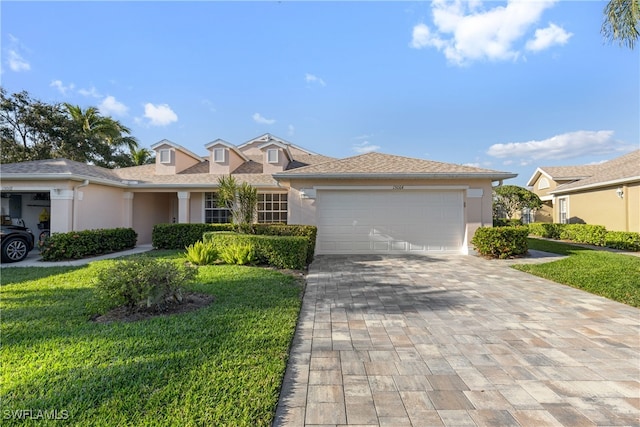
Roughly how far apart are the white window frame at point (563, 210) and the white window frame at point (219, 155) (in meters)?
20.1

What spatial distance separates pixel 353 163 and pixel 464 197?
4342 mm

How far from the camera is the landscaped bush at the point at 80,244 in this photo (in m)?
8.91

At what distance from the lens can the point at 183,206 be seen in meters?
12.6

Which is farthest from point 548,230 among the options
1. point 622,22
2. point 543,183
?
point 622,22

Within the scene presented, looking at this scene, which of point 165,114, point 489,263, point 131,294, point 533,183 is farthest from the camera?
point 533,183

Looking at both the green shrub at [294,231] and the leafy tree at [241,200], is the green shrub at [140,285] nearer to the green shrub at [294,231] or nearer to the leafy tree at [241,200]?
the green shrub at [294,231]

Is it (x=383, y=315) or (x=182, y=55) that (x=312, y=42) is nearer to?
(x=182, y=55)

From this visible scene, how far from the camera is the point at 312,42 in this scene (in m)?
9.69

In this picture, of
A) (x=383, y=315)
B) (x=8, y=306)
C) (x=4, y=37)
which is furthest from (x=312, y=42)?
(x=4, y=37)

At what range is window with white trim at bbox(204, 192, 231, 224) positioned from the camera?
43.3 feet

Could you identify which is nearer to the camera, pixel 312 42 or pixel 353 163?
pixel 312 42

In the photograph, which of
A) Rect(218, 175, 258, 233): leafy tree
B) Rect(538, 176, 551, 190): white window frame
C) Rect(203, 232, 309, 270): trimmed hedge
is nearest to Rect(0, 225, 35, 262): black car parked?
Rect(218, 175, 258, 233): leafy tree

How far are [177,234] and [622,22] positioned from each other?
15.1 metres

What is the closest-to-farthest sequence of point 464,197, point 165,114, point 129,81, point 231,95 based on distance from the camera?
point 464,197, point 129,81, point 231,95, point 165,114
